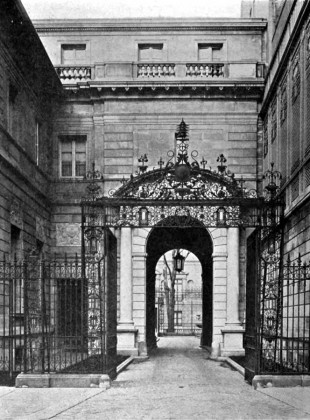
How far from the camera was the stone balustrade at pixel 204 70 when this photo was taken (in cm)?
2345

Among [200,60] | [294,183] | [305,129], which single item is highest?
[200,60]

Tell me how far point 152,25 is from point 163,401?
17.0 m

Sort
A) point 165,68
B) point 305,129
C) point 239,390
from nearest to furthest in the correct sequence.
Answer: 1. point 239,390
2. point 305,129
3. point 165,68

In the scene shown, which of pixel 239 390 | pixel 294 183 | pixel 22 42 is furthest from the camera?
pixel 22 42

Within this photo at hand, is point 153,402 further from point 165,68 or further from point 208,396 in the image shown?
point 165,68

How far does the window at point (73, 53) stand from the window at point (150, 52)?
2.22 metres

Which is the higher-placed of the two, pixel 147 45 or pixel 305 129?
pixel 147 45

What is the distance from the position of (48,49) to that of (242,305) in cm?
1206

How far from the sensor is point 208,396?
1141 centimetres

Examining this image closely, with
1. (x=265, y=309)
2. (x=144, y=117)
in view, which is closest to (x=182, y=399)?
(x=265, y=309)

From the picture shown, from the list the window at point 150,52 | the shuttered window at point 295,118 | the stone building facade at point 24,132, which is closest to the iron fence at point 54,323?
the stone building facade at point 24,132

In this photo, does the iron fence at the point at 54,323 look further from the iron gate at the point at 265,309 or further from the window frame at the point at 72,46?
the window frame at the point at 72,46

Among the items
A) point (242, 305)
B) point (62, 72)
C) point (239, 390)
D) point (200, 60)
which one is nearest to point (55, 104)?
point (62, 72)

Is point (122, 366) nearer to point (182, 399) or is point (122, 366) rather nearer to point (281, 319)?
point (281, 319)
